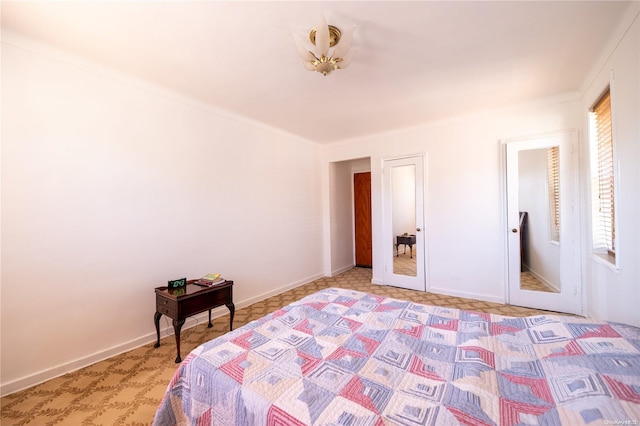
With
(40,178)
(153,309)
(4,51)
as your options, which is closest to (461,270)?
(153,309)

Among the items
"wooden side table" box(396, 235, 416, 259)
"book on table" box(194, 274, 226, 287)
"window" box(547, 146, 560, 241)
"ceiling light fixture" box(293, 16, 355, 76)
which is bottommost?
"book on table" box(194, 274, 226, 287)

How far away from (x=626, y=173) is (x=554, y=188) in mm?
1437

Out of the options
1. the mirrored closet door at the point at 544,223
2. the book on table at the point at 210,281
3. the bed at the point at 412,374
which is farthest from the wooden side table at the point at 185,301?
the mirrored closet door at the point at 544,223

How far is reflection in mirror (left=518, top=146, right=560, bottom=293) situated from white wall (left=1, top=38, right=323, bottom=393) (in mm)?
3608

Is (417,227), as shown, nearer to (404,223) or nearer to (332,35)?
(404,223)

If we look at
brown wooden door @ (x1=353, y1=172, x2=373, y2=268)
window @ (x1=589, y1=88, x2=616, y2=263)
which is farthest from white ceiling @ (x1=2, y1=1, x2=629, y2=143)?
brown wooden door @ (x1=353, y1=172, x2=373, y2=268)

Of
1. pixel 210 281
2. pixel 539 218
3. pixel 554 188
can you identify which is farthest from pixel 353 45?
pixel 539 218

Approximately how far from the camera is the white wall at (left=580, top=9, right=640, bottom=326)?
5.70ft

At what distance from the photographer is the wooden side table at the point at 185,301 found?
7.44 feet

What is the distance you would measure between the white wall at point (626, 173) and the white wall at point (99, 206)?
11.9 feet

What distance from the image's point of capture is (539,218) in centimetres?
325

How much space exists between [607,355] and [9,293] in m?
3.59

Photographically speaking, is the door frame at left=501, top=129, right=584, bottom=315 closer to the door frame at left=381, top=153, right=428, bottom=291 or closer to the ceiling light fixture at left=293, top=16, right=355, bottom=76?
the door frame at left=381, top=153, right=428, bottom=291

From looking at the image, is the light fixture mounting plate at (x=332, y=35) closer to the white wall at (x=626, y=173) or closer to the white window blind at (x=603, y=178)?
the white wall at (x=626, y=173)
